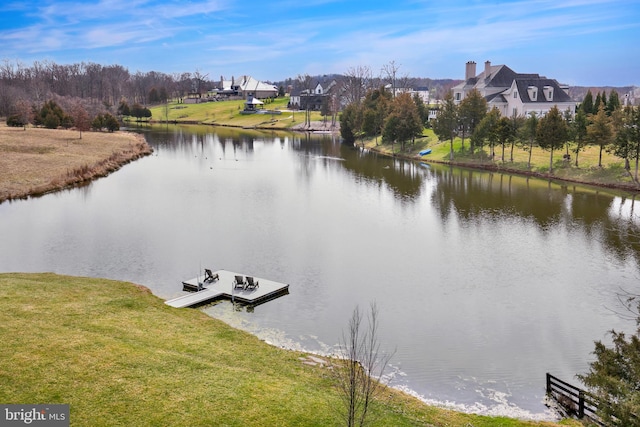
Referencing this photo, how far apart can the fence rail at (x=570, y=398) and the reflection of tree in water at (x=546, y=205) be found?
634 inches

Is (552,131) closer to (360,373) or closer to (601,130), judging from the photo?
(601,130)

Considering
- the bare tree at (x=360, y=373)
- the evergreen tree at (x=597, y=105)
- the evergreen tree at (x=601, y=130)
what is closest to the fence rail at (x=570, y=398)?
the bare tree at (x=360, y=373)

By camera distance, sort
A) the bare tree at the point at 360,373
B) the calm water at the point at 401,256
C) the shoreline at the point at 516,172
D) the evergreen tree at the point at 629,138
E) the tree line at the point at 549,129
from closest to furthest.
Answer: the bare tree at the point at 360,373 → the calm water at the point at 401,256 → the evergreen tree at the point at 629,138 → the shoreline at the point at 516,172 → the tree line at the point at 549,129

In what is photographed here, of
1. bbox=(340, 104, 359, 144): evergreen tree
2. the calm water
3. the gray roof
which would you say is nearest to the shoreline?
the calm water

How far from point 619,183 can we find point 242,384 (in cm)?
4694

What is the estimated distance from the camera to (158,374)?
595 inches

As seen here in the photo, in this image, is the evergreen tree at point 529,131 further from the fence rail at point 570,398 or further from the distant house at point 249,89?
the distant house at point 249,89

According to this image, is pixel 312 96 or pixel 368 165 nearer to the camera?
pixel 368 165

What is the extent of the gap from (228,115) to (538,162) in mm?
93924

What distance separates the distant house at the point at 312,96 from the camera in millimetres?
144125

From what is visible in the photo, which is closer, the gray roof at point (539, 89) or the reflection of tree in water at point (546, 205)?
the reflection of tree in water at point (546, 205)

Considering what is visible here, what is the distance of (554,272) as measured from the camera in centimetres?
2839

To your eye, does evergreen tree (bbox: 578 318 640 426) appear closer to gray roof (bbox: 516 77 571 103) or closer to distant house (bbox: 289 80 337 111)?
gray roof (bbox: 516 77 571 103)

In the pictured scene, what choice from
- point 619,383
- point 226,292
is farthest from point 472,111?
point 619,383
